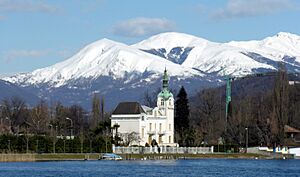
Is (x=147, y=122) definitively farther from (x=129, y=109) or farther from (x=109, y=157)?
(x=109, y=157)

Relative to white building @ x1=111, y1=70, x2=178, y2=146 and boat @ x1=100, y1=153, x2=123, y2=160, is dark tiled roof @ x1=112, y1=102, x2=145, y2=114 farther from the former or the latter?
boat @ x1=100, y1=153, x2=123, y2=160

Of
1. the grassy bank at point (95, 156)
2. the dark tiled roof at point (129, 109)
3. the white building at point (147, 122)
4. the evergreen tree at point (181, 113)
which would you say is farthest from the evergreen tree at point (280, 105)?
the dark tiled roof at point (129, 109)

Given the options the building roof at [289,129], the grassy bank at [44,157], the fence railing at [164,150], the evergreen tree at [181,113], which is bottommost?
the grassy bank at [44,157]

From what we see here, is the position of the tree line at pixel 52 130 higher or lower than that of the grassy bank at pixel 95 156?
higher

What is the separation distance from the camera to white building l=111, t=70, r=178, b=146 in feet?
396

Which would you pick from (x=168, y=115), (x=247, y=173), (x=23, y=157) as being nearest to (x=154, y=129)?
(x=168, y=115)

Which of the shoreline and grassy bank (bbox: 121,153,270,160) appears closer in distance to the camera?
the shoreline

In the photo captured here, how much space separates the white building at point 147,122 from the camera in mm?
120688

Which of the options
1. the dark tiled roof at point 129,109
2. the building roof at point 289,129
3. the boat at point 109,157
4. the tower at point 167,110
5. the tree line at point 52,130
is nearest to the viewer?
the tree line at point 52,130

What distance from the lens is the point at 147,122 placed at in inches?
4803

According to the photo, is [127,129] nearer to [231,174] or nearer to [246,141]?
[246,141]

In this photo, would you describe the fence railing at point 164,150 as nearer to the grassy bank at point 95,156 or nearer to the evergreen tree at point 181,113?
the grassy bank at point 95,156

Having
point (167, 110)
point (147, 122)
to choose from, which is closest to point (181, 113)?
Answer: point (167, 110)

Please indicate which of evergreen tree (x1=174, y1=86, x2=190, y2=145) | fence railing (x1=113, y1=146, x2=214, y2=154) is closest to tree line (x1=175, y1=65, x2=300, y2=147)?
evergreen tree (x1=174, y1=86, x2=190, y2=145)
